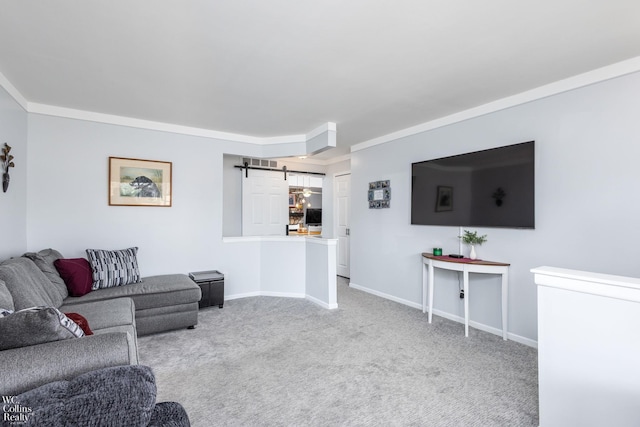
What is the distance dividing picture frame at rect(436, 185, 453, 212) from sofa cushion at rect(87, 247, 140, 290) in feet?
11.9

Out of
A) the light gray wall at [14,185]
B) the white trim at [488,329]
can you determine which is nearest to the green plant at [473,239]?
the white trim at [488,329]

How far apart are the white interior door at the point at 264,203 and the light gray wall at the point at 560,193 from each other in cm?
254

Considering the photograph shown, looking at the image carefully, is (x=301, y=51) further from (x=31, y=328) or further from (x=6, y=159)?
(x=6, y=159)

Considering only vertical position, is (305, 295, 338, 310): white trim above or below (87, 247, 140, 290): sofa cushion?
below

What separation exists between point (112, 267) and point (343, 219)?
404cm

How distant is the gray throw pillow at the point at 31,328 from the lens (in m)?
1.23

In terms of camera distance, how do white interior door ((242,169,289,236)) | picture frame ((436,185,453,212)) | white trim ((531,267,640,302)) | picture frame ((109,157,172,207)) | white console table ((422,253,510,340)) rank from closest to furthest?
white trim ((531,267,640,302)) < white console table ((422,253,510,340)) < picture frame ((436,185,453,212)) < picture frame ((109,157,172,207)) < white interior door ((242,169,289,236))

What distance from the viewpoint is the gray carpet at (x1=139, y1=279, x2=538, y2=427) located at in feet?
6.28

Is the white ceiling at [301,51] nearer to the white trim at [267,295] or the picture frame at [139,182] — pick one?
the picture frame at [139,182]

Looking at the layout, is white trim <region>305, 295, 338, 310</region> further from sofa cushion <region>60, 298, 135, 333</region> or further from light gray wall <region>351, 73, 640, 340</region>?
sofa cushion <region>60, 298, 135, 333</region>

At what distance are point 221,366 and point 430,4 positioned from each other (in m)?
2.96

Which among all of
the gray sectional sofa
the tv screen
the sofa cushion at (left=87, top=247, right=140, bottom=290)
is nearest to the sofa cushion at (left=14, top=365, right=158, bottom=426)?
the gray sectional sofa

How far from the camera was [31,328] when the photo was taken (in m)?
1.26

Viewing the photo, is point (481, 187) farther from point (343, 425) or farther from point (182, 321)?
point (182, 321)
